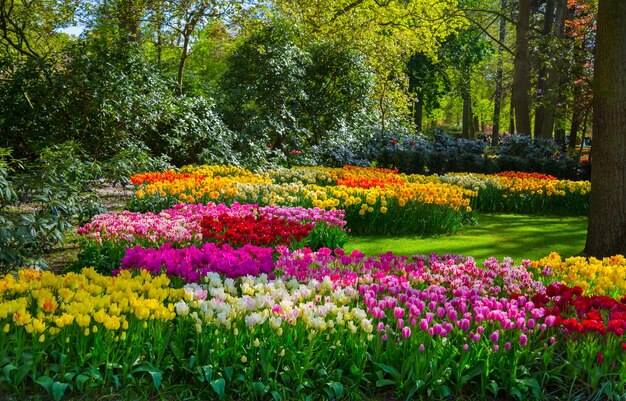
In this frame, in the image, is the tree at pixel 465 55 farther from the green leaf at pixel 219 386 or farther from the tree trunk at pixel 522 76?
the green leaf at pixel 219 386

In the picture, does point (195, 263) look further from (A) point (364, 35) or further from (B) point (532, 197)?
(A) point (364, 35)

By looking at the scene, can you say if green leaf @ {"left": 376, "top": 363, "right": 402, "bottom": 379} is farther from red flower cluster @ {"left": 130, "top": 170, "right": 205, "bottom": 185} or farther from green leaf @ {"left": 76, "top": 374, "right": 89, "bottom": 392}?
red flower cluster @ {"left": 130, "top": 170, "right": 205, "bottom": 185}

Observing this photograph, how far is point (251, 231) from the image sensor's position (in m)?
5.74

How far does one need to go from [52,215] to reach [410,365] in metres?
3.52

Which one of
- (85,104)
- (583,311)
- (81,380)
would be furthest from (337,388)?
(85,104)

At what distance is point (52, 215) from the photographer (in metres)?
5.20

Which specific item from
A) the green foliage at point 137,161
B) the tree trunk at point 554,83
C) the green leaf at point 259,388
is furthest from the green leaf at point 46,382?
the tree trunk at point 554,83

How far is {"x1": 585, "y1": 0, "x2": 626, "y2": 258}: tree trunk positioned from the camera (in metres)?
6.28

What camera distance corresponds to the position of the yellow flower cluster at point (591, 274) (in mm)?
4480

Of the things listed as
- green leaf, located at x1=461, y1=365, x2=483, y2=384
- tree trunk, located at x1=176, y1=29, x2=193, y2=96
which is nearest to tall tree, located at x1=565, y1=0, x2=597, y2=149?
tree trunk, located at x1=176, y1=29, x2=193, y2=96

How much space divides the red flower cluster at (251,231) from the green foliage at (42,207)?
1.33m

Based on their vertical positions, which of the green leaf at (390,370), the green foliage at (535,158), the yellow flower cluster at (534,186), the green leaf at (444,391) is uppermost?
the green foliage at (535,158)

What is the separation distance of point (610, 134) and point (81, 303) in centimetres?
557

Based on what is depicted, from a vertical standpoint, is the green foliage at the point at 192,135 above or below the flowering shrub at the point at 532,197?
above
